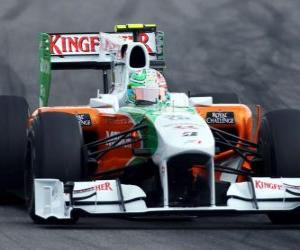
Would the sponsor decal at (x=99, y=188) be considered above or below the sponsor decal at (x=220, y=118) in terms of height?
below

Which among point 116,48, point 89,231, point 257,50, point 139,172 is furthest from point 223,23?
point 89,231

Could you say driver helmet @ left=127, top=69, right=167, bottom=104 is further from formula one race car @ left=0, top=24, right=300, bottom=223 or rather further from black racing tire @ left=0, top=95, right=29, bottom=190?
black racing tire @ left=0, top=95, right=29, bottom=190

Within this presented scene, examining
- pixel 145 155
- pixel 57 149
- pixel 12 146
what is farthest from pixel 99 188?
pixel 12 146

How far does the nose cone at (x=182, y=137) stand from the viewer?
40.3ft

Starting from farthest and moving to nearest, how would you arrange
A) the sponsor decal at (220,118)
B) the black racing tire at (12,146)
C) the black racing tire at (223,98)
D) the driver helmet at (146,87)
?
the black racing tire at (223,98) → the black racing tire at (12,146) → the sponsor decal at (220,118) → the driver helmet at (146,87)

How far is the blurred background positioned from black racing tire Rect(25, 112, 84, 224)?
418 inches

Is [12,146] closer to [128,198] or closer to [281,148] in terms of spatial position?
[128,198]

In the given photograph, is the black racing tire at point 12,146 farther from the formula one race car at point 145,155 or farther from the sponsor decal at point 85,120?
the sponsor decal at point 85,120

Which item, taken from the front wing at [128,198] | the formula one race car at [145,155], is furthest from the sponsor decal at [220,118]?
the front wing at [128,198]

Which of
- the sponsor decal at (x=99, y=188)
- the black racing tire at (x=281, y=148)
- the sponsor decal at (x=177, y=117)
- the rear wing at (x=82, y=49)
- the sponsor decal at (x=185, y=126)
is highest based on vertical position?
the rear wing at (x=82, y=49)

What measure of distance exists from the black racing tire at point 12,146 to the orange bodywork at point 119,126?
28.8 inches

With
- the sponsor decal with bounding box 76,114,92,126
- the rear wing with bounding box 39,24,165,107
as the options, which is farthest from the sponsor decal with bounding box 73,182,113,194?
the rear wing with bounding box 39,24,165,107

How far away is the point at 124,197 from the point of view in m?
12.2

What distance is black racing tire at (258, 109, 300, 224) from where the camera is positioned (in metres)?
12.8
